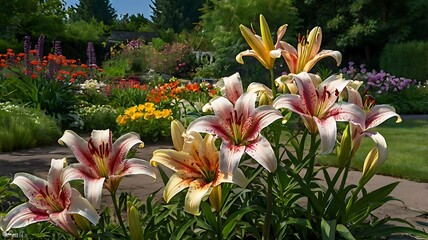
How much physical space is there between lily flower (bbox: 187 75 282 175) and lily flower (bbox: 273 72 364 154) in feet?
0.24

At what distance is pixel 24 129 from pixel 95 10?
56.6 metres

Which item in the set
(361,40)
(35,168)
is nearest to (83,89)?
(35,168)

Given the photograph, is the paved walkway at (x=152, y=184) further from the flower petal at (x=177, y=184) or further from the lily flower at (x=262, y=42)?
the flower petal at (x=177, y=184)

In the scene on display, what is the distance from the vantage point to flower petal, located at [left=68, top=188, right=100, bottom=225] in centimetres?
159

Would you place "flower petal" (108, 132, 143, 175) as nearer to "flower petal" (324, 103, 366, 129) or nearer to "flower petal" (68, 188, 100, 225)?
"flower petal" (68, 188, 100, 225)

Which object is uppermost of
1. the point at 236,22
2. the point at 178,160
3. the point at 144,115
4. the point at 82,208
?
the point at 236,22

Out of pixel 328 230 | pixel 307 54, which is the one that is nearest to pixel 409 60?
pixel 307 54

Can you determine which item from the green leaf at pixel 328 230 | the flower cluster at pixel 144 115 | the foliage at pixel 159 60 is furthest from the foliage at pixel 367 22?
the green leaf at pixel 328 230

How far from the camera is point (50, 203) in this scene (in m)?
1.70

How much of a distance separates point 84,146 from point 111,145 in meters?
0.09

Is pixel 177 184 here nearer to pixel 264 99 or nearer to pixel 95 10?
pixel 264 99

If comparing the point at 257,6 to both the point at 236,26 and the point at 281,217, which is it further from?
the point at 281,217

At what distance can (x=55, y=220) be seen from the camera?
1636 mm

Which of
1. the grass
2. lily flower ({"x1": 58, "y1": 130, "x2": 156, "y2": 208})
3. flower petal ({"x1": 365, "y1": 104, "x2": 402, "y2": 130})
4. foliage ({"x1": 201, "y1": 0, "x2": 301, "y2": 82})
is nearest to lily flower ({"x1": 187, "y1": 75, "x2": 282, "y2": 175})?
lily flower ({"x1": 58, "y1": 130, "x2": 156, "y2": 208})
